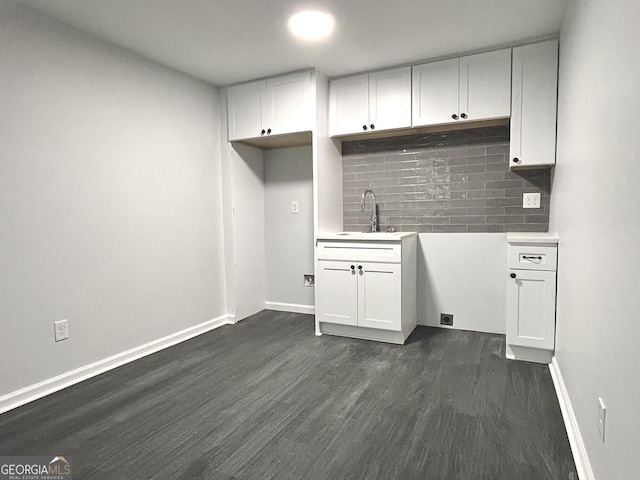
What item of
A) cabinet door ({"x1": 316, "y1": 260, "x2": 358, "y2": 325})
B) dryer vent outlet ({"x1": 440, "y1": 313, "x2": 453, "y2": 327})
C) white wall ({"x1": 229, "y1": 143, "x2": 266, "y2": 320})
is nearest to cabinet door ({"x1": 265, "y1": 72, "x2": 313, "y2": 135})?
white wall ({"x1": 229, "y1": 143, "x2": 266, "y2": 320})

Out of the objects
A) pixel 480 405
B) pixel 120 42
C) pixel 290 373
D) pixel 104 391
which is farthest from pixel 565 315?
pixel 120 42

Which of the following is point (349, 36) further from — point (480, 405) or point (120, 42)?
point (480, 405)

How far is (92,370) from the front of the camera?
2707mm

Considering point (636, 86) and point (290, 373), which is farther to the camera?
point (290, 373)

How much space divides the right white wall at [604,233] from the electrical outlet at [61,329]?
2.89 metres

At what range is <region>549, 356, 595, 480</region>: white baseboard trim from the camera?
5.11ft

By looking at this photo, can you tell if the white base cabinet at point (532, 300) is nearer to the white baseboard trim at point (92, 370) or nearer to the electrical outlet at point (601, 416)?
the electrical outlet at point (601, 416)

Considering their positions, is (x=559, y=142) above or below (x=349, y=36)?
below

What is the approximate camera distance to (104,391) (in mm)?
2471

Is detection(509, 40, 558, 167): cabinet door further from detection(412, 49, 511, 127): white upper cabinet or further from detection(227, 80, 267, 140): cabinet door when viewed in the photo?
detection(227, 80, 267, 140): cabinet door

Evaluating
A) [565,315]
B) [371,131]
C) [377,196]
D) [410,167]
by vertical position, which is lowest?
[565,315]

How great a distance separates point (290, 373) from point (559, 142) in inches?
97.3

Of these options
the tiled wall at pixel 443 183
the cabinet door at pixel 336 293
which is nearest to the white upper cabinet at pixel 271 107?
the tiled wall at pixel 443 183

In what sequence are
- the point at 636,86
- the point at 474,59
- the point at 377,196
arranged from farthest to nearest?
the point at 377,196 < the point at 474,59 < the point at 636,86
